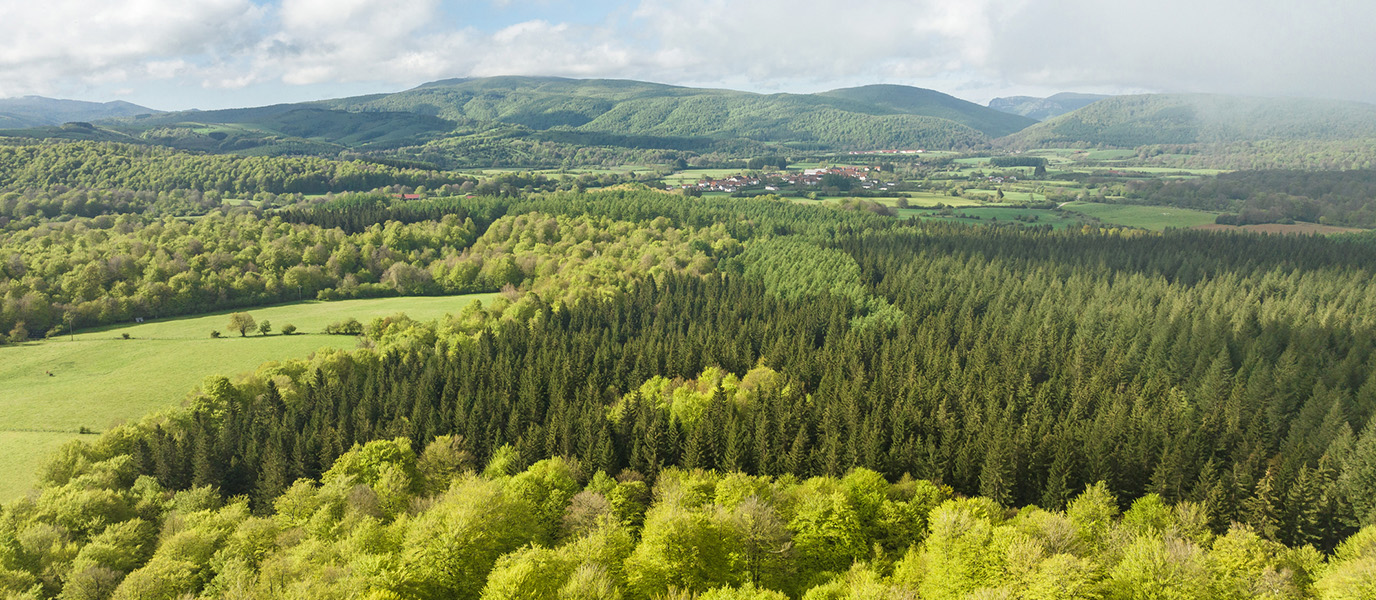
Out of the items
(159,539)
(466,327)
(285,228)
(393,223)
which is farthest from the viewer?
(393,223)

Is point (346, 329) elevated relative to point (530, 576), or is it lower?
lower

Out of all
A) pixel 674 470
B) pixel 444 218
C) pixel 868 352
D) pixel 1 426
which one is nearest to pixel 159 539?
pixel 674 470

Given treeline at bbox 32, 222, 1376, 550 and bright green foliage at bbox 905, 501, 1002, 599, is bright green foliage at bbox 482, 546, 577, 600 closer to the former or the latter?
bright green foliage at bbox 905, 501, 1002, 599

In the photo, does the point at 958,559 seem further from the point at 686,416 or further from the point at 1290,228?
the point at 1290,228

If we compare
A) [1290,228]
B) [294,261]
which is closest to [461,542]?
[294,261]

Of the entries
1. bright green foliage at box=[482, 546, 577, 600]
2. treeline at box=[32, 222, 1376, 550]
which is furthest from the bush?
bright green foliage at box=[482, 546, 577, 600]

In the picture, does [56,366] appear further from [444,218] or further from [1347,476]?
[1347,476]

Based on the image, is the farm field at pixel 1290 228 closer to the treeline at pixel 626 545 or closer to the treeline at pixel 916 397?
the treeline at pixel 916 397
